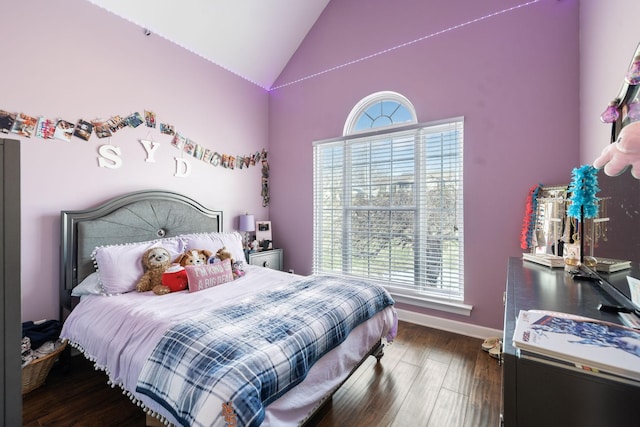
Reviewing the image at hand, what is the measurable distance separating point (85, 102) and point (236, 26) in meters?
1.76

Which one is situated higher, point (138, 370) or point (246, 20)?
point (246, 20)

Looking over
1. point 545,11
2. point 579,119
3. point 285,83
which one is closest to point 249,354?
point 579,119

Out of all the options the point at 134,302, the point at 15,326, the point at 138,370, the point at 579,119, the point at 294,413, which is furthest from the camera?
the point at 579,119

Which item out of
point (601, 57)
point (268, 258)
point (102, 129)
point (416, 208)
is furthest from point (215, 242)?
point (601, 57)

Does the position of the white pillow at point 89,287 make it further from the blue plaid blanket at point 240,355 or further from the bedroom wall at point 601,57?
the bedroom wall at point 601,57

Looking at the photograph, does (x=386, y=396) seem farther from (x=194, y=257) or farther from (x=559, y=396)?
(x=194, y=257)

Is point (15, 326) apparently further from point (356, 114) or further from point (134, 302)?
point (356, 114)

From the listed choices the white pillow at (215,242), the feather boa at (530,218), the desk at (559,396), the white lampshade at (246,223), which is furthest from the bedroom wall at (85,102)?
the feather boa at (530,218)

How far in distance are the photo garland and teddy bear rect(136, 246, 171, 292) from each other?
3.70 ft

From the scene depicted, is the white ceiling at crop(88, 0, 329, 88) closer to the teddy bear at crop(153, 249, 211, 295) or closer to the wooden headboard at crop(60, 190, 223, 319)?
the wooden headboard at crop(60, 190, 223, 319)

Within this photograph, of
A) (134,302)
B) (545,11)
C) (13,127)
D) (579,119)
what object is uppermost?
(545,11)

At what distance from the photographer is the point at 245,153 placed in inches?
149

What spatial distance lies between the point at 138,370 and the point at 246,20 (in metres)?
3.47

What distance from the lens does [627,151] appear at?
2.83 feet
